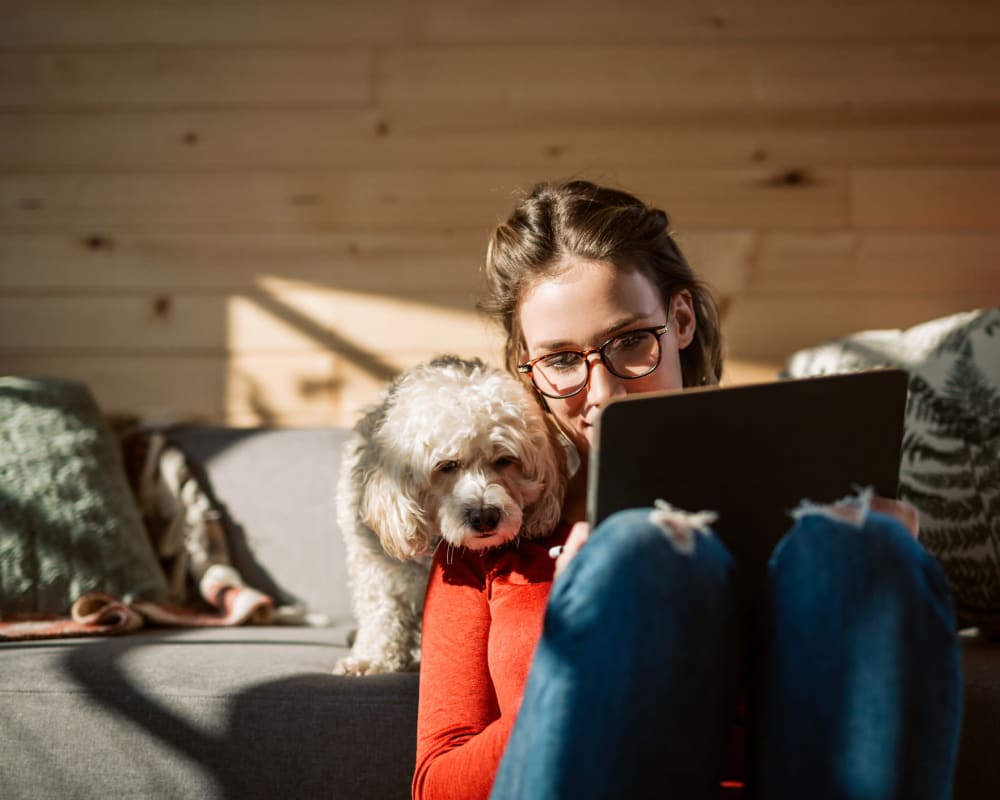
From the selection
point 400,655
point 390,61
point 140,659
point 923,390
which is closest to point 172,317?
point 390,61

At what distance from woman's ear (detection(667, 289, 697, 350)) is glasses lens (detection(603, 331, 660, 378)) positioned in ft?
0.39

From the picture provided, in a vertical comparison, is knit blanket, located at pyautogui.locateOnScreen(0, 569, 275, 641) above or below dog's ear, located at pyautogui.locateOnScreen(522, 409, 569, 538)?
below

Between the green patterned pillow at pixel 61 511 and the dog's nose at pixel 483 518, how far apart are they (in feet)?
3.09

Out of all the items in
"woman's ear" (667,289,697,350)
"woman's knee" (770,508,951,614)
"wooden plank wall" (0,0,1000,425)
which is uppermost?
"wooden plank wall" (0,0,1000,425)

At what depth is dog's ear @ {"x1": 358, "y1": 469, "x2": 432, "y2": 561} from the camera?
129 cm

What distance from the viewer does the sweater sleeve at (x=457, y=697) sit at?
2.96 feet

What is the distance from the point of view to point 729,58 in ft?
7.48

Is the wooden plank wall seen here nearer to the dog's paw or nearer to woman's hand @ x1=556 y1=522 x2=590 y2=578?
the dog's paw

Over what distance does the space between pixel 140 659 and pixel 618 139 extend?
1.73 metres

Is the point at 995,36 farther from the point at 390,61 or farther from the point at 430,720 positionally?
the point at 430,720

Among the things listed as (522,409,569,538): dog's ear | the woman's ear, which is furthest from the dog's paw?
the woman's ear

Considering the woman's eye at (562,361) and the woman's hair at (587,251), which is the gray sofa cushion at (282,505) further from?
the woman's eye at (562,361)

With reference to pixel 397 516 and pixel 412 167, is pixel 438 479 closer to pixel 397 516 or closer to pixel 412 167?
pixel 397 516

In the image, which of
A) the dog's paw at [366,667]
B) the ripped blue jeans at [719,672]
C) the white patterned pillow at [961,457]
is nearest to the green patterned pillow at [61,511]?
the dog's paw at [366,667]
